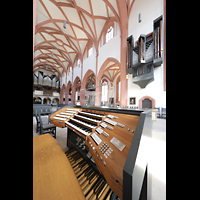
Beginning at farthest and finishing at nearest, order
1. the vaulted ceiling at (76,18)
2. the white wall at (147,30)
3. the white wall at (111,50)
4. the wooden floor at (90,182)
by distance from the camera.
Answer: the vaulted ceiling at (76,18) → the white wall at (111,50) → the white wall at (147,30) → the wooden floor at (90,182)

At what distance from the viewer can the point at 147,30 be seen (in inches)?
189

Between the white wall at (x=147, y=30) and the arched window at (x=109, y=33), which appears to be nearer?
the white wall at (x=147, y=30)

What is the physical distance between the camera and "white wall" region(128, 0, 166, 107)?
4328mm

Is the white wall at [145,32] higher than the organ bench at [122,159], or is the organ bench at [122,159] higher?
the white wall at [145,32]

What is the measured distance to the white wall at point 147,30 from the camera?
14.2 feet

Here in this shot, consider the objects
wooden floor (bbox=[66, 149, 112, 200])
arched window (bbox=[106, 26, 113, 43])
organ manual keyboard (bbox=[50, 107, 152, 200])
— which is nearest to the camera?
organ manual keyboard (bbox=[50, 107, 152, 200])

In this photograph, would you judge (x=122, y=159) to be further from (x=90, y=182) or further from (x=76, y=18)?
(x=76, y=18)

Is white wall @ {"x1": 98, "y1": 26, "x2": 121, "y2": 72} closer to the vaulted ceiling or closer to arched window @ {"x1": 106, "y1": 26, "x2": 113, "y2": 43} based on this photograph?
arched window @ {"x1": 106, "y1": 26, "x2": 113, "y2": 43}

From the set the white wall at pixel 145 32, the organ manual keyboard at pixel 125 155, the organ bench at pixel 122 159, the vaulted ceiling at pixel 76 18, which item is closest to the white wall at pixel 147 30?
the white wall at pixel 145 32

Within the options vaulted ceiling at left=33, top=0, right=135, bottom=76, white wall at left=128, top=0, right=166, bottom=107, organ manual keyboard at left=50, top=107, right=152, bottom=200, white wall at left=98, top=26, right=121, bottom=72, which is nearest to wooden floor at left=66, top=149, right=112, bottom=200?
organ manual keyboard at left=50, top=107, right=152, bottom=200

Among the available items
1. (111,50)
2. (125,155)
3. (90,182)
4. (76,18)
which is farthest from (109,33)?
(90,182)

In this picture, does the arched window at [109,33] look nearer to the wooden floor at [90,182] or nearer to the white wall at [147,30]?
the white wall at [147,30]
